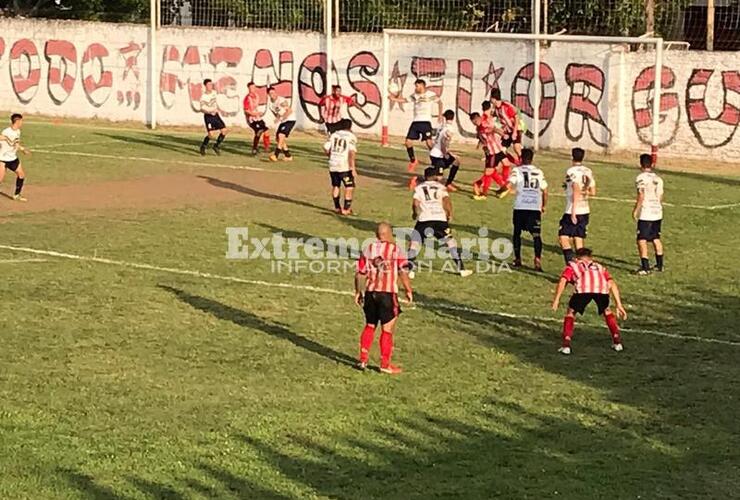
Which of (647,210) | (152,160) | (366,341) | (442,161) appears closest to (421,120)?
(442,161)

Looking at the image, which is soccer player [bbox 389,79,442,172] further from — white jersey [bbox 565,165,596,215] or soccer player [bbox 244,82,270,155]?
white jersey [bbox 565,165,596,215]

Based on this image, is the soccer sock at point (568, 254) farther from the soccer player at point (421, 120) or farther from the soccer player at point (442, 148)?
the soccer player at point (421, 120)

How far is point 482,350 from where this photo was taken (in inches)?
645

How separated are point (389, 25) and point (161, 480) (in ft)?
94.3

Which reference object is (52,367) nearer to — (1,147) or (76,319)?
(76,319)

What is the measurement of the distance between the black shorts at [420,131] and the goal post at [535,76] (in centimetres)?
417

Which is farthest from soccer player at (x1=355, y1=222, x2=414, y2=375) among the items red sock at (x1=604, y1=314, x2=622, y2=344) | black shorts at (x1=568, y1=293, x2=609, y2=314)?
red sock at (x1=604, y1=314, x2=622, y2=344)

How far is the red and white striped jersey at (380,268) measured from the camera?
15.3m

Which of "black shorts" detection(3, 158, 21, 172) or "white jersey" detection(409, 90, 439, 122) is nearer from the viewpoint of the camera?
"black shorts" detection(3, 158, 21, 172)

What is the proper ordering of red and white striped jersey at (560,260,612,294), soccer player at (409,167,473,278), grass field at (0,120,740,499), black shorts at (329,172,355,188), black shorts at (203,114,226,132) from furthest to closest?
black shorts at (203,114,226,132)
black shorts at (329,172,355,188)
soccer player at (409,167,473,278)
red and white striped jersey at (560,260,612,294)
grass field at (0,120,740,499)

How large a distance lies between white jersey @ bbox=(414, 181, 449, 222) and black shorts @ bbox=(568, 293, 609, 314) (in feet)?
14.0

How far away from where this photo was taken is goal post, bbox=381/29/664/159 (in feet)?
113

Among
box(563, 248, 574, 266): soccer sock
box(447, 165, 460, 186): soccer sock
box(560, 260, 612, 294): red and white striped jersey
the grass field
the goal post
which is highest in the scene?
the goal post

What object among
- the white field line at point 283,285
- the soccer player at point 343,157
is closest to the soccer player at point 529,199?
the white field line at point 283,285
